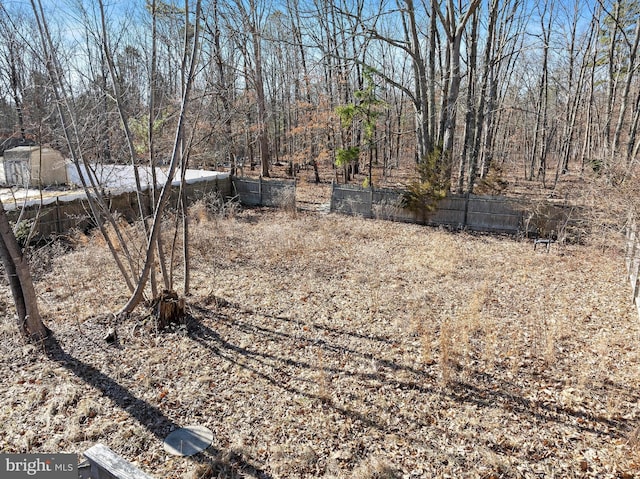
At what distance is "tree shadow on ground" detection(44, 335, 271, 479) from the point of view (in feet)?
10.1

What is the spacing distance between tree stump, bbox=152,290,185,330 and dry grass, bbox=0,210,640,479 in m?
0.20

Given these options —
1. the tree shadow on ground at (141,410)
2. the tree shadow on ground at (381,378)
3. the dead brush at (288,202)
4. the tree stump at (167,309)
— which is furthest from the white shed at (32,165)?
the tree shadow on ground at (381,378)

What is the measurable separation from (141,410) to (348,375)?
7.10 ft

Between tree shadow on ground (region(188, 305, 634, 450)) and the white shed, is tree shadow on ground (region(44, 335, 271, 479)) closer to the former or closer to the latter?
tree shadow on ground (region(188, 305, 634, 450))

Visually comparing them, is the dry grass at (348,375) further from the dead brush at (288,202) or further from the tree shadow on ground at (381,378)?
the dead brush at (288,202)

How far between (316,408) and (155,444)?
1.48 m

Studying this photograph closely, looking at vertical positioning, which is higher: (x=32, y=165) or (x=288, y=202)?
(x=32, y=165)

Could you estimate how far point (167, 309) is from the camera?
5.35m

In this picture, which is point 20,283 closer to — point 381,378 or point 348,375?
point 348,375

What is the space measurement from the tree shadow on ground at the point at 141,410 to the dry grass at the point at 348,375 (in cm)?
2

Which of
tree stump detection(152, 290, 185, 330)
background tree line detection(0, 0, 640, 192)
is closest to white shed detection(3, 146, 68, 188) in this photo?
background tree line detection(0, 0, 640, 192)

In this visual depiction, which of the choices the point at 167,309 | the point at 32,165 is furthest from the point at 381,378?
the point at 32,165

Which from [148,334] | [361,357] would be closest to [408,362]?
[361,357]

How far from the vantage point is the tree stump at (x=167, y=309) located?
5316mm
